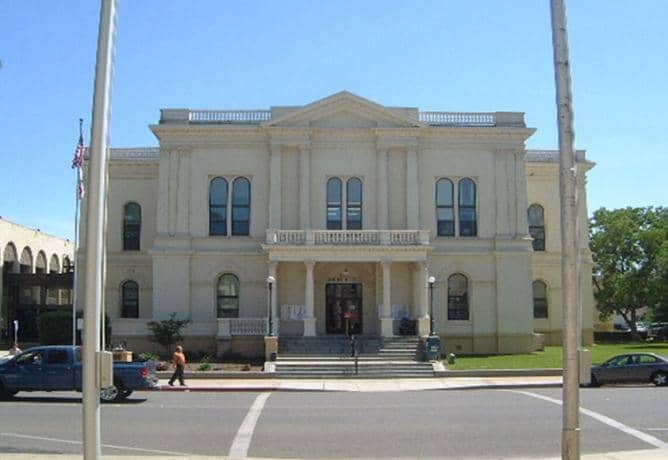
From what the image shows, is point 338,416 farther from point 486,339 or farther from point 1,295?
point 1,295

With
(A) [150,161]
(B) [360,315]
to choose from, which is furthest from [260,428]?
(A) [150,161]

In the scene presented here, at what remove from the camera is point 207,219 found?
43.1m

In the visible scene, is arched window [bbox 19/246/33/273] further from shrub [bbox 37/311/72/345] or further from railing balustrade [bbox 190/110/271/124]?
railing balustrade [bbox 190/110/271/124]

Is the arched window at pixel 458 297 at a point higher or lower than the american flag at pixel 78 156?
lower

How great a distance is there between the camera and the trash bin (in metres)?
37.5

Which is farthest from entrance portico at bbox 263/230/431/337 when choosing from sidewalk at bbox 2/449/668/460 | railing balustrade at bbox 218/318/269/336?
sidewalk at bbox 2/449/668/460

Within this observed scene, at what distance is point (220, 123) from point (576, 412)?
1397 inches

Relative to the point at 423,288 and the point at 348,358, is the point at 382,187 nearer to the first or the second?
the point at 423,288

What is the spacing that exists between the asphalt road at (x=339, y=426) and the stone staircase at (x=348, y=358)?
32.7 ft

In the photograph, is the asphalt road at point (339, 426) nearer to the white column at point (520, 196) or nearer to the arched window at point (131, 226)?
the white column at point (520, 196)

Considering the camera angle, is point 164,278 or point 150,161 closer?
point 164,278

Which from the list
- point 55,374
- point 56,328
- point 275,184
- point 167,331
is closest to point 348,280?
point 275,184

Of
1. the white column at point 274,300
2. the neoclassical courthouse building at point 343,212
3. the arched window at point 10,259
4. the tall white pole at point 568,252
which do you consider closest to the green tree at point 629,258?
the neoclassical courthouse building at point 343,212

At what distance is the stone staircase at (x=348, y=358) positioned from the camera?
35.1 metres
